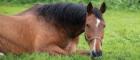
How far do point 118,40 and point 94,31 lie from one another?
13.8ft

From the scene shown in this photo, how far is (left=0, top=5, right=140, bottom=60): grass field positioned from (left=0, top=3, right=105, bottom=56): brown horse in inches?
13.3

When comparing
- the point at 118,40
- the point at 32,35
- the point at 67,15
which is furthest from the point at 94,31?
the point at 118,40

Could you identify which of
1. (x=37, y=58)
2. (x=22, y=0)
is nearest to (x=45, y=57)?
(x=37, y=58)

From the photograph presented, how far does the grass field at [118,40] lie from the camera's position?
7.30m

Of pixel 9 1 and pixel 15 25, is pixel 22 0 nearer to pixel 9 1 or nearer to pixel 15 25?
pixel 9 1

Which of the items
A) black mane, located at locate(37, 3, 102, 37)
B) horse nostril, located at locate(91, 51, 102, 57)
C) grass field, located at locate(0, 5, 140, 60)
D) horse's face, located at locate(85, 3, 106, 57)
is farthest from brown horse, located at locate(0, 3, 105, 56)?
horse nostril, located at locate(91, 51, 102, 57)

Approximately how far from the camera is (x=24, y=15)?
26.9 feet

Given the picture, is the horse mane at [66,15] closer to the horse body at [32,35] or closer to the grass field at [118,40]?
the horse body at [32,35]

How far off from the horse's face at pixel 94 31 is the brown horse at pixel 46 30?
46cm

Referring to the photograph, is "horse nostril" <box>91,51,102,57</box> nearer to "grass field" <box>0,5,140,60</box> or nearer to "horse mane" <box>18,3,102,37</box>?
"grass field" <box>0,5,140,60</box>

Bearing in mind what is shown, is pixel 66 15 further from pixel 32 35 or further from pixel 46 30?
pixel 32 35

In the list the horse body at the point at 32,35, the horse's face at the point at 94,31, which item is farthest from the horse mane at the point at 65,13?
the horse's face at the point at 94,31

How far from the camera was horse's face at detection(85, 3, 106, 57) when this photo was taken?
21.9ft

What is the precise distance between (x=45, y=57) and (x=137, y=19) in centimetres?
946
